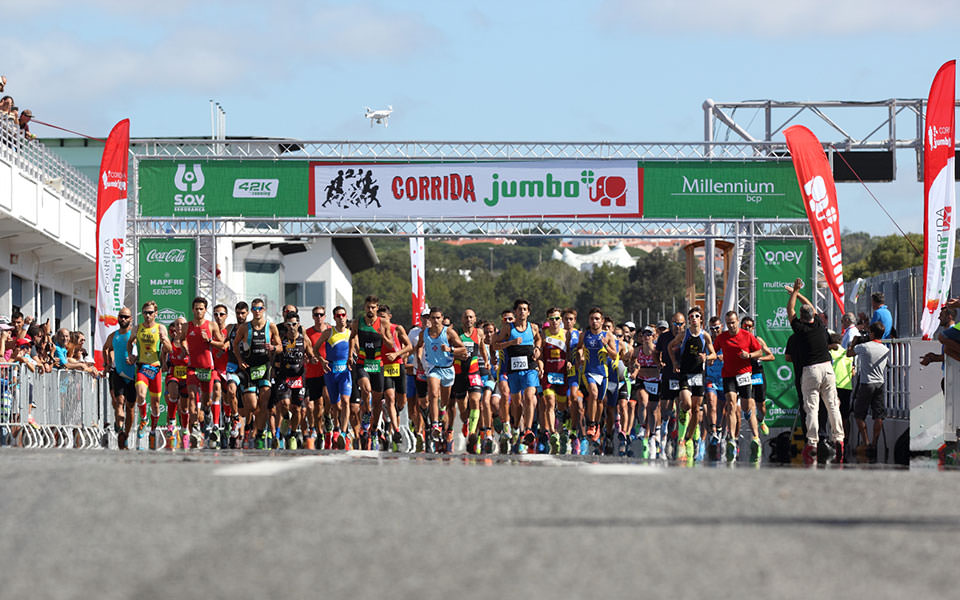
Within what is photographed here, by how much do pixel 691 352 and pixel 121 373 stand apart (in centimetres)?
746

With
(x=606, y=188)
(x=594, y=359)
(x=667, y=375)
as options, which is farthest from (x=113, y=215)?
(x=667, y=375)

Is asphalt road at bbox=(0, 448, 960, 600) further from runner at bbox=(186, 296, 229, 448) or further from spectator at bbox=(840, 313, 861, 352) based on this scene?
spectator at bbox=(840, 313, 861, 352)

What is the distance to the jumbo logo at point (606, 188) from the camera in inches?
969

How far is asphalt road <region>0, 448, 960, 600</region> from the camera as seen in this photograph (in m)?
5.02

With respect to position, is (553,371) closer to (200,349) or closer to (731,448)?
(731,448)

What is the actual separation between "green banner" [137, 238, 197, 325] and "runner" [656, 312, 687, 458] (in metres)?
8.89

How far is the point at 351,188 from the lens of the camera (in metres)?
24.6

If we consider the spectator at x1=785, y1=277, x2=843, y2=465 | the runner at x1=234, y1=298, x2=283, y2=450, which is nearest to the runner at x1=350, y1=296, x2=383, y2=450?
the runner at x1=234, y1=298, x2=283, y2=450

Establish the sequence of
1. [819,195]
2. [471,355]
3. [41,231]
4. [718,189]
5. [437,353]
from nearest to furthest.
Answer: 1. [437,353]
2. [471,355]
3. [819,195]
4. [718,189]
5. [41,231]

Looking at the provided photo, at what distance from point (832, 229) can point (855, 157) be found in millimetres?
6733

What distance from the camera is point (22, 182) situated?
27.6m

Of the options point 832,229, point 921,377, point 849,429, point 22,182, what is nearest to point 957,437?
point 921,377

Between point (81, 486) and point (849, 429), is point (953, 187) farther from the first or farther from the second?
point (81, 486)

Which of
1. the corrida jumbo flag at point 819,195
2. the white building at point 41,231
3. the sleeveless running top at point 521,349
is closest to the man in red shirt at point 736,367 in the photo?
the sleeveless running top at point 521,349
